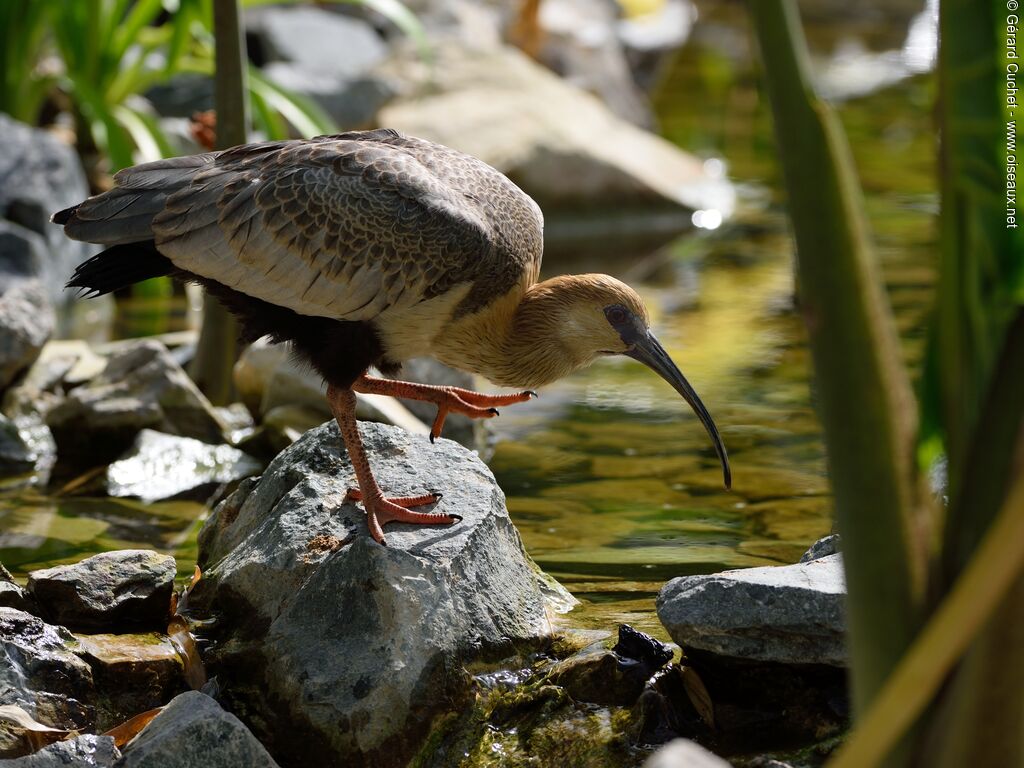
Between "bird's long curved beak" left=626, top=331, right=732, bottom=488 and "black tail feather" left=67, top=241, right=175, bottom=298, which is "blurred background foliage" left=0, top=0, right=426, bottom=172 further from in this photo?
"bird's long curved beak" left=626, top=331, right=732, bottom=488

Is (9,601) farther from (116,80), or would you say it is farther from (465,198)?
(116,80)

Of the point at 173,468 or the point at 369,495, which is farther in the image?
the point at 173,468

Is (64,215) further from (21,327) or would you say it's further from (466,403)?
(21,327)

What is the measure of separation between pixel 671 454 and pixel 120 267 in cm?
290

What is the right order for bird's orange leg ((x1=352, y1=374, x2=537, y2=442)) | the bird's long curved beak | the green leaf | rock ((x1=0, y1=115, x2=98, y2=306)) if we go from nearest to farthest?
the bird's long curved beak → bird's orange leg ((x1=352, y1=374, x2=537, y2=442)) → rock ((x1=0, y1=115, x2=98, y2=306)) → the green leaf

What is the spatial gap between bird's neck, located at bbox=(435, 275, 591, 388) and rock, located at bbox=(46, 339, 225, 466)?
2057 mm

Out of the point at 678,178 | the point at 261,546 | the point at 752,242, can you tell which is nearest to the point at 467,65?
the point at 678,178

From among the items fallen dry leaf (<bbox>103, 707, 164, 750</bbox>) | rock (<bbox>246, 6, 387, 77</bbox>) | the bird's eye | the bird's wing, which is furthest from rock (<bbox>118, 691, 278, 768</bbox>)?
rock (<bbox>246, 6, 387, 77</bbox>)

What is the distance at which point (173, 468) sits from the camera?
644cm

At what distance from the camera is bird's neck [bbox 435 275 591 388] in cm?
504

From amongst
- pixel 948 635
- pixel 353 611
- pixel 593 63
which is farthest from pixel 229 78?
pixel 593 63

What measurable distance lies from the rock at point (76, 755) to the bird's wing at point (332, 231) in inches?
70.6

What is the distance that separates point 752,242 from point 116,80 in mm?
5311

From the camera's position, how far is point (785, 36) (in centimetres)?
232
